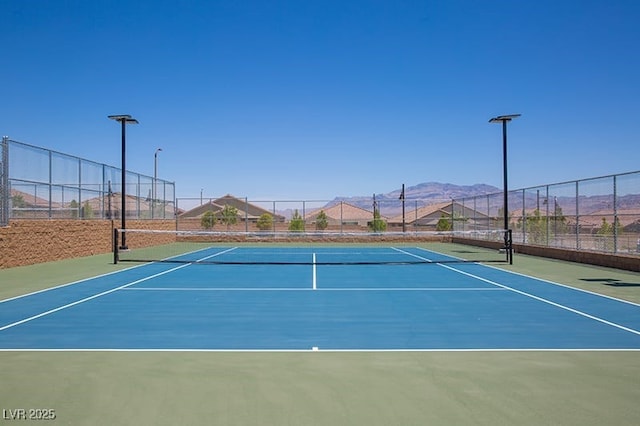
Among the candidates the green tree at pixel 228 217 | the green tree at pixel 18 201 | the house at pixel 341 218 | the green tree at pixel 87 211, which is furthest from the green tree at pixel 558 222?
the green tree at pixel 228 217

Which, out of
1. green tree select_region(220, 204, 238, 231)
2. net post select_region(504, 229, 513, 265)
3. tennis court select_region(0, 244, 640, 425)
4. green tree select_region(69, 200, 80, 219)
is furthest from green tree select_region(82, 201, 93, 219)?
net post select_region(504, 229, 513, 265)

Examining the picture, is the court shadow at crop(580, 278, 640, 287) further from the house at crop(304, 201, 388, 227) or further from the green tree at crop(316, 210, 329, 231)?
the green tree at crop(316, 210, 329, 231)

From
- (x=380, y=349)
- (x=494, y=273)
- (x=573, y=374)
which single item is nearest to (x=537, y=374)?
(x=573, y=374)

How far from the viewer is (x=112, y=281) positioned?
14.5m

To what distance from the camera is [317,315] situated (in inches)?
374

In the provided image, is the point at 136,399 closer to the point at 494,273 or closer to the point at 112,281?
the point at 112,281

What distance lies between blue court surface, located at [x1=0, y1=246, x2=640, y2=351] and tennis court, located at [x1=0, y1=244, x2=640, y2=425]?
0.05m

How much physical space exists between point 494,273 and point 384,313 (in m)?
7.98

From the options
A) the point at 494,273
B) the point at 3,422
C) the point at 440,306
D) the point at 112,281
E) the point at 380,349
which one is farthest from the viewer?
the point at 494,273

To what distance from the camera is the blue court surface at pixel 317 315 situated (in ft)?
24.5

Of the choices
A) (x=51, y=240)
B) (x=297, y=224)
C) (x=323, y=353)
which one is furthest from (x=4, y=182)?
(x=297, y=224)

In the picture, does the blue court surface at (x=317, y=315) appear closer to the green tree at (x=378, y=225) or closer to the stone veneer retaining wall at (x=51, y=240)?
the stone veneer retaining wall at (x=51, y=240)

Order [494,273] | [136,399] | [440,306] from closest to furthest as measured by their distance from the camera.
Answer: [136,399]
[440,306]
[494,273]

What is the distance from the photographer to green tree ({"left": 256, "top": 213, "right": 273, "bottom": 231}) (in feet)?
142
